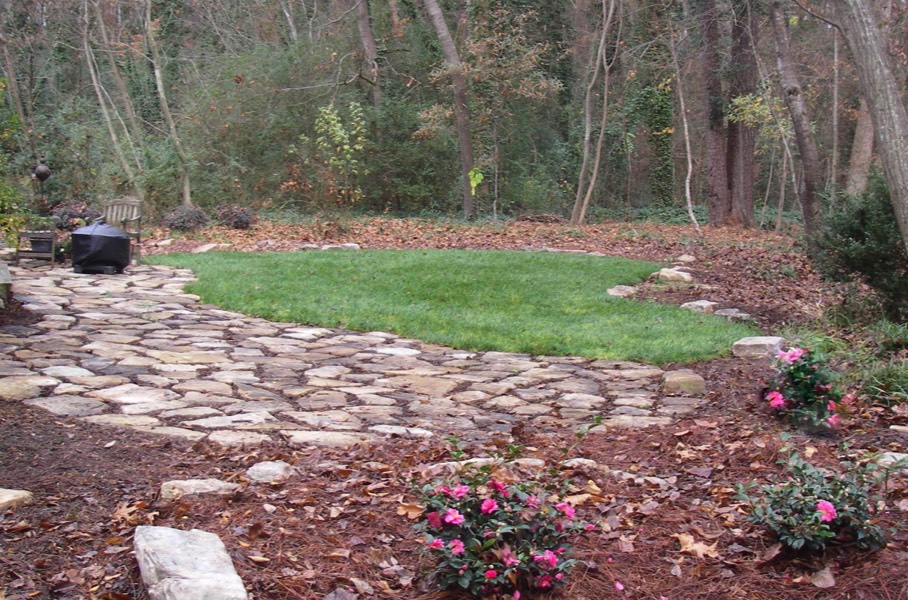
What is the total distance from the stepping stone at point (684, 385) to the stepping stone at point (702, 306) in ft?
9.31

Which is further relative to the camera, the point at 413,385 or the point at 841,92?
the point at 841,92

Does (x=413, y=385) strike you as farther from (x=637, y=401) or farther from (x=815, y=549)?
(x=815, y=549)

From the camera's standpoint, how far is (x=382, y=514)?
3164mm

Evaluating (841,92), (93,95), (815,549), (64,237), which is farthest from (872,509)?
(93,95)

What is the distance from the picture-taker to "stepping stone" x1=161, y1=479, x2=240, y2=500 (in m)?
3.16

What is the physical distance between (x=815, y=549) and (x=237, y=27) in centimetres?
2077

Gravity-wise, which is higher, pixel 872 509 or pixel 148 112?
pixel 148 112

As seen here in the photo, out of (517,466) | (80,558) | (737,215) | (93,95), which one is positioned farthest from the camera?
(93,95)

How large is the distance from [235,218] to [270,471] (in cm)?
1184

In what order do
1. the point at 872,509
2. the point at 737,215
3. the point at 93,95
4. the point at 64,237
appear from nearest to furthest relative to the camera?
the point at 872,509, the point at 64,237, the point at 737,215, the point at 93,95

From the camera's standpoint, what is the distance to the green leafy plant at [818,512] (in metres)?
2.77

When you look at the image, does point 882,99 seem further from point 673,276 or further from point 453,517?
point 673,276

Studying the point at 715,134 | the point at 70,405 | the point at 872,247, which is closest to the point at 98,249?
the point at 70,405

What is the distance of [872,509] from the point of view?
9.84 ft
